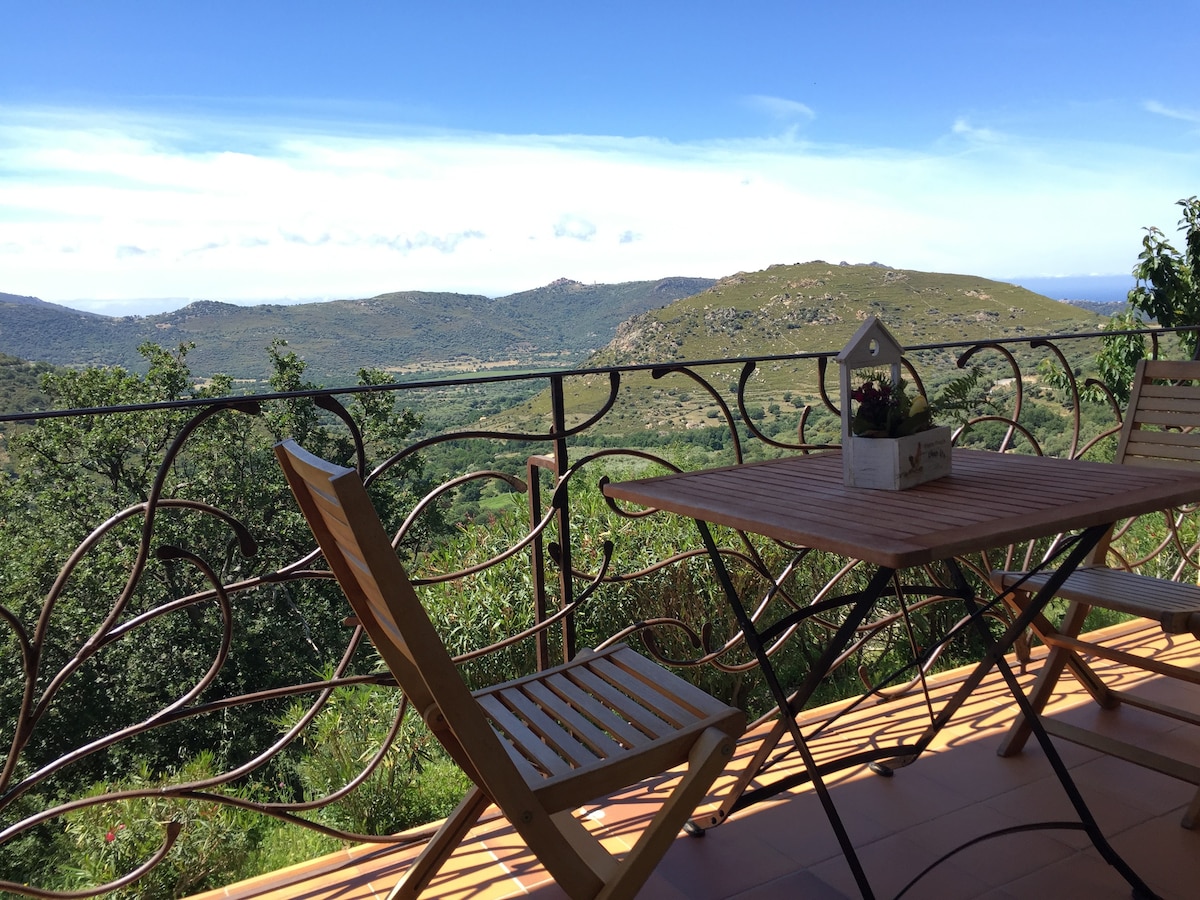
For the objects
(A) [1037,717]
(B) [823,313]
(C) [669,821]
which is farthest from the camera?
(B) [823,313]

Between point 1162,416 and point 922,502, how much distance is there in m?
1.22

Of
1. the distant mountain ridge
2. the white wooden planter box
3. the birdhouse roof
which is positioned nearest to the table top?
the white wooden planter box

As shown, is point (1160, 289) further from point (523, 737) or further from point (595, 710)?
point (523, 737)

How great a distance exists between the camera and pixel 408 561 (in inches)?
255

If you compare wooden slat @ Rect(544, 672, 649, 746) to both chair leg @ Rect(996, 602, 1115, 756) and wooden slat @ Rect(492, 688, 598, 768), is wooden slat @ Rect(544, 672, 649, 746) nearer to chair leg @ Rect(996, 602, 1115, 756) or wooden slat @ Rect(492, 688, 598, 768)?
wooden slat @ Rect(492, 688, 598, 768)

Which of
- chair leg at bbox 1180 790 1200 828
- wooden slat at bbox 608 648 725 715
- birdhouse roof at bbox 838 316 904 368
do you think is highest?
birdhouse roof at bbox 838 316 904 368

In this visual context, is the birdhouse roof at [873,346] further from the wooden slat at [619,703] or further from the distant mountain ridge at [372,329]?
the distant mountain ridge at [372,329]

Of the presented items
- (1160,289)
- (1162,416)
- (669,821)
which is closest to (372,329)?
(1160,289)

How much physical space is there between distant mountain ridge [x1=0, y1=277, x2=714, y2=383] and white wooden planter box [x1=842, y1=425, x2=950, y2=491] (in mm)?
24976

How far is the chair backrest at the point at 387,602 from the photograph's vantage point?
1.05m

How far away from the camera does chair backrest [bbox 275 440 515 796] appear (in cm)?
105

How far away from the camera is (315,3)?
4647 cm

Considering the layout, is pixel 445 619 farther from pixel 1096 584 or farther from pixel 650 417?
pixel 650 417

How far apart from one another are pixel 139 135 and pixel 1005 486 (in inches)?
2595
